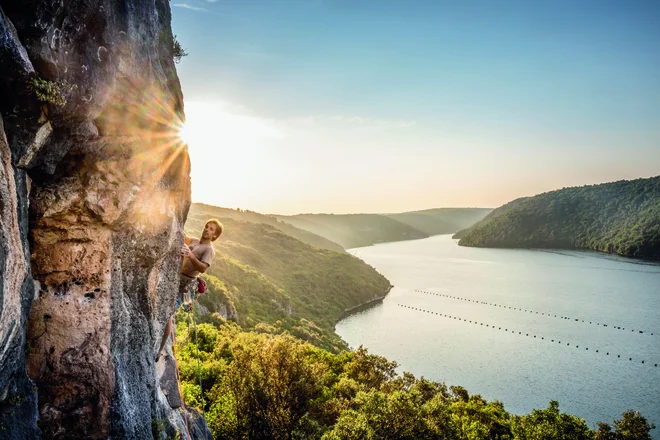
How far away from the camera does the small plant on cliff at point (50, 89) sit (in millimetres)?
4148

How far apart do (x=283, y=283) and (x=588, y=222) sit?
4982 inches

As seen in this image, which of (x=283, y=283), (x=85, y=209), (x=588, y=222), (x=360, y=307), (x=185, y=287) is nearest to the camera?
(x=85, y=209)

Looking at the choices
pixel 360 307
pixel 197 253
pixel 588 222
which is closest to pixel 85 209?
pixel 197 253

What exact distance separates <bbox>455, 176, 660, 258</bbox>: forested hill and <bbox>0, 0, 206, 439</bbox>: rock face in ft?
455

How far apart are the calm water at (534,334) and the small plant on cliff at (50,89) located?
131ft

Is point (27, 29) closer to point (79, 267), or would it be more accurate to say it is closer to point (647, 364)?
point (79, 267)

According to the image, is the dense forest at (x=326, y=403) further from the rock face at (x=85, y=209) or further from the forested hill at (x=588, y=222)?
the forested hill at (x=588, y=222)

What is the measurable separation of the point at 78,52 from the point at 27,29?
668mm

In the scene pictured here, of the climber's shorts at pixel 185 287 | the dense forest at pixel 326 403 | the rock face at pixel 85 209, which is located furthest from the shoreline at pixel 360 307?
the rock face at pixel 85 209

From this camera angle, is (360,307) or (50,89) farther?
(360,307)

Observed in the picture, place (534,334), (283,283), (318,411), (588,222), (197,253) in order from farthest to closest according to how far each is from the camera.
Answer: (588,222), (283,283), (534,334), (318,411), (197,253)

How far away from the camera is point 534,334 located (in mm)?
53062

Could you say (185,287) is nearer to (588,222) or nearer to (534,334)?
(534,334)

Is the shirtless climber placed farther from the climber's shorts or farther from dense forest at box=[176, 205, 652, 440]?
dense forest at box=[176, 205, 652, 440]
